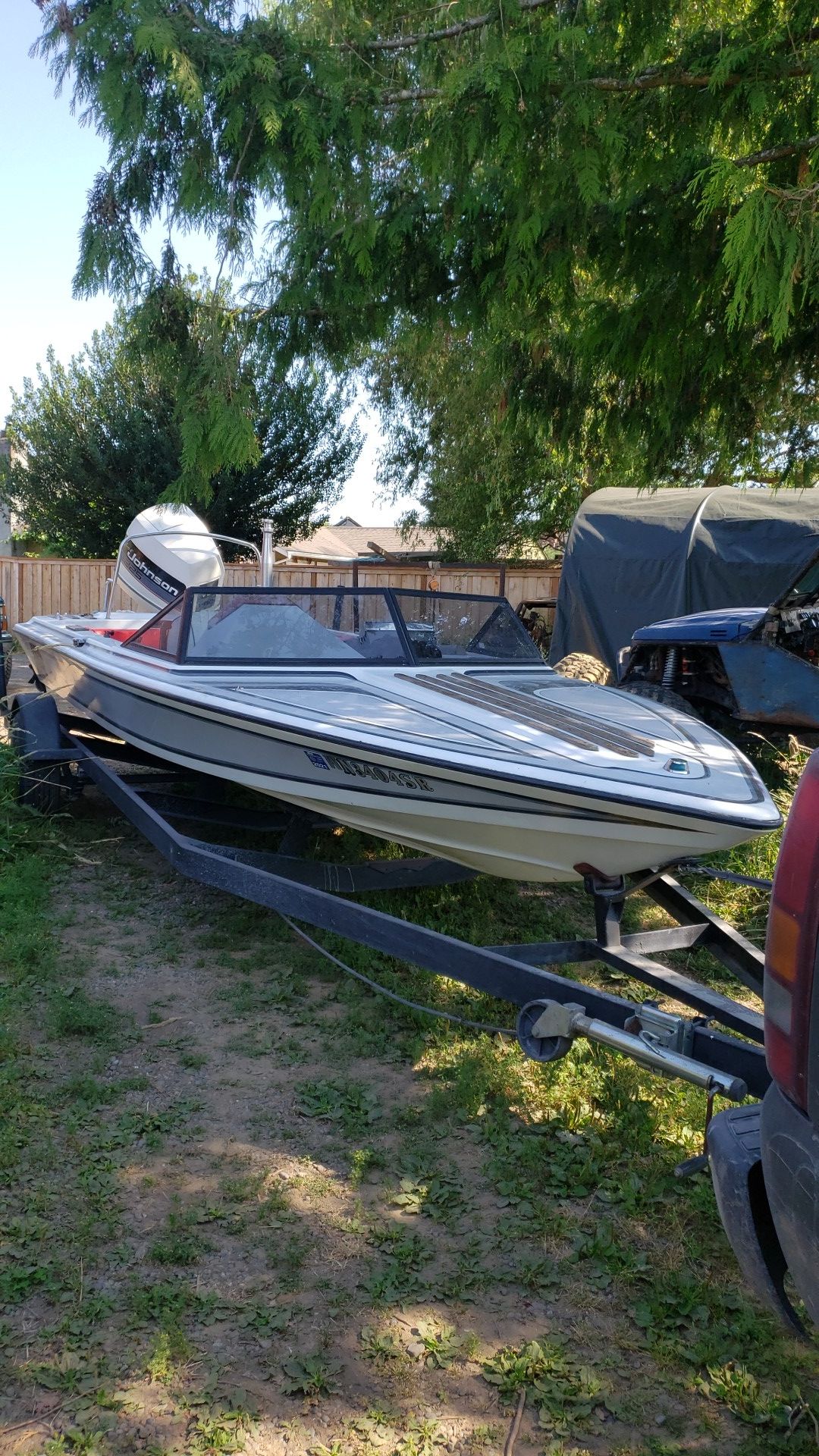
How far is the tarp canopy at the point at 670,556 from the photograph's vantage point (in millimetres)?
10914

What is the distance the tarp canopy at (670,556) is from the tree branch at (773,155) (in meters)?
6.62

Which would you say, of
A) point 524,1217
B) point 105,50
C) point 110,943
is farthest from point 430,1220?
point 105,50

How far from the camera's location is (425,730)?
4.14 metres

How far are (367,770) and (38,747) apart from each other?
3057 mm

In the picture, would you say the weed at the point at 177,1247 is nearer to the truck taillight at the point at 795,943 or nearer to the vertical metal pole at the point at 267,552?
the truck taillight at the point at 795,943

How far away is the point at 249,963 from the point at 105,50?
3.96 meters

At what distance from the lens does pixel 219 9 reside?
452 centimetres

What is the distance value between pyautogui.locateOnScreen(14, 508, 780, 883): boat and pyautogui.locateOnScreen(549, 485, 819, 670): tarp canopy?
5.99 metres

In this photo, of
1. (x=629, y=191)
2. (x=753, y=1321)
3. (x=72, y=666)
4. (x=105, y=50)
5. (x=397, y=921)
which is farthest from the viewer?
(x=72, y=666)

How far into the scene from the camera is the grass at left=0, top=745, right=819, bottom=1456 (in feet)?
→ 7.47

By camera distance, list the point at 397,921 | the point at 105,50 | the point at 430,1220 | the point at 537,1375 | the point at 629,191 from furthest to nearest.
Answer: the point at 629,191, the point at 105,50, the point at 397,921, the point at 430,1220, the point at 537,1375

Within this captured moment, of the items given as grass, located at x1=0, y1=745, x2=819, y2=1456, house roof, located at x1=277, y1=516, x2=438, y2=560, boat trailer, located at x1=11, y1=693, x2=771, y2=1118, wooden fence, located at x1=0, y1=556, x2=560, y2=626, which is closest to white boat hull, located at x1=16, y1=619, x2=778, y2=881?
boat trailer, located at x1=11, y1=693, x2=771, y2=1118

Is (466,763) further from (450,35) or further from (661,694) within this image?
(661,694)

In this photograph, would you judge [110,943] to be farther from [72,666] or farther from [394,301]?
[394,301]
